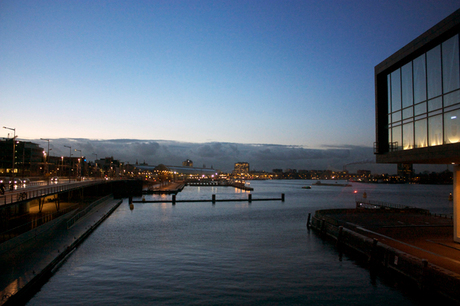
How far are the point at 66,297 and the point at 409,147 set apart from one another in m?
20.3

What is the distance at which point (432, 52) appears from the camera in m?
18.4

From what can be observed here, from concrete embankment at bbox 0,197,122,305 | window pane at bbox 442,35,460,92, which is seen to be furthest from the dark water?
window pane at bbox 442,35,460,92

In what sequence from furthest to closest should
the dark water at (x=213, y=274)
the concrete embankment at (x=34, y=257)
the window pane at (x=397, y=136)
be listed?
the window pane at (x=397, y=136), the dark water at (x=213, y=274), the concrete embankment at (x=34, y=257)

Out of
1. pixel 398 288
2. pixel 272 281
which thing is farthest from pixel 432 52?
pixel 272 281

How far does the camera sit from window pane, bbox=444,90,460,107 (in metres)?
16.2

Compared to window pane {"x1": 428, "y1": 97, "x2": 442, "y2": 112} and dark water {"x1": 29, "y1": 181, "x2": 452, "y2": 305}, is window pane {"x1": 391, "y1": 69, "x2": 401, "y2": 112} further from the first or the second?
dark water {"x1": 29, "y1": 181, "x2": 452, "y2": 305}

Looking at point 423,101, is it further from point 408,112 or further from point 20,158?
point 20,158

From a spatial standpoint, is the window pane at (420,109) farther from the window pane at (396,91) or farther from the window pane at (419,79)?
the window pane at (396,91)

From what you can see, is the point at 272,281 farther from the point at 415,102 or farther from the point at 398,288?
the point at 415,102

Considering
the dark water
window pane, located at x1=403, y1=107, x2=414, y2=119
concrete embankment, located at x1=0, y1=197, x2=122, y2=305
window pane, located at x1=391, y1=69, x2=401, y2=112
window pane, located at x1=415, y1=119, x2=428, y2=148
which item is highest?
window pane, located at x1=391, y1=69, x2=401, y2=112

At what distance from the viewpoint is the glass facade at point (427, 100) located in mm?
16641

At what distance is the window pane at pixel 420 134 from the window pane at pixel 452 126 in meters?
1.60

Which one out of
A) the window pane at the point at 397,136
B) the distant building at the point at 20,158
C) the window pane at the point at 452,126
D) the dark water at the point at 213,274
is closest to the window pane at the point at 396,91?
the window pane at the point at 397,136

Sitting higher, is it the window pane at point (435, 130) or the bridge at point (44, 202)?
the window pane at point (435, 130)
